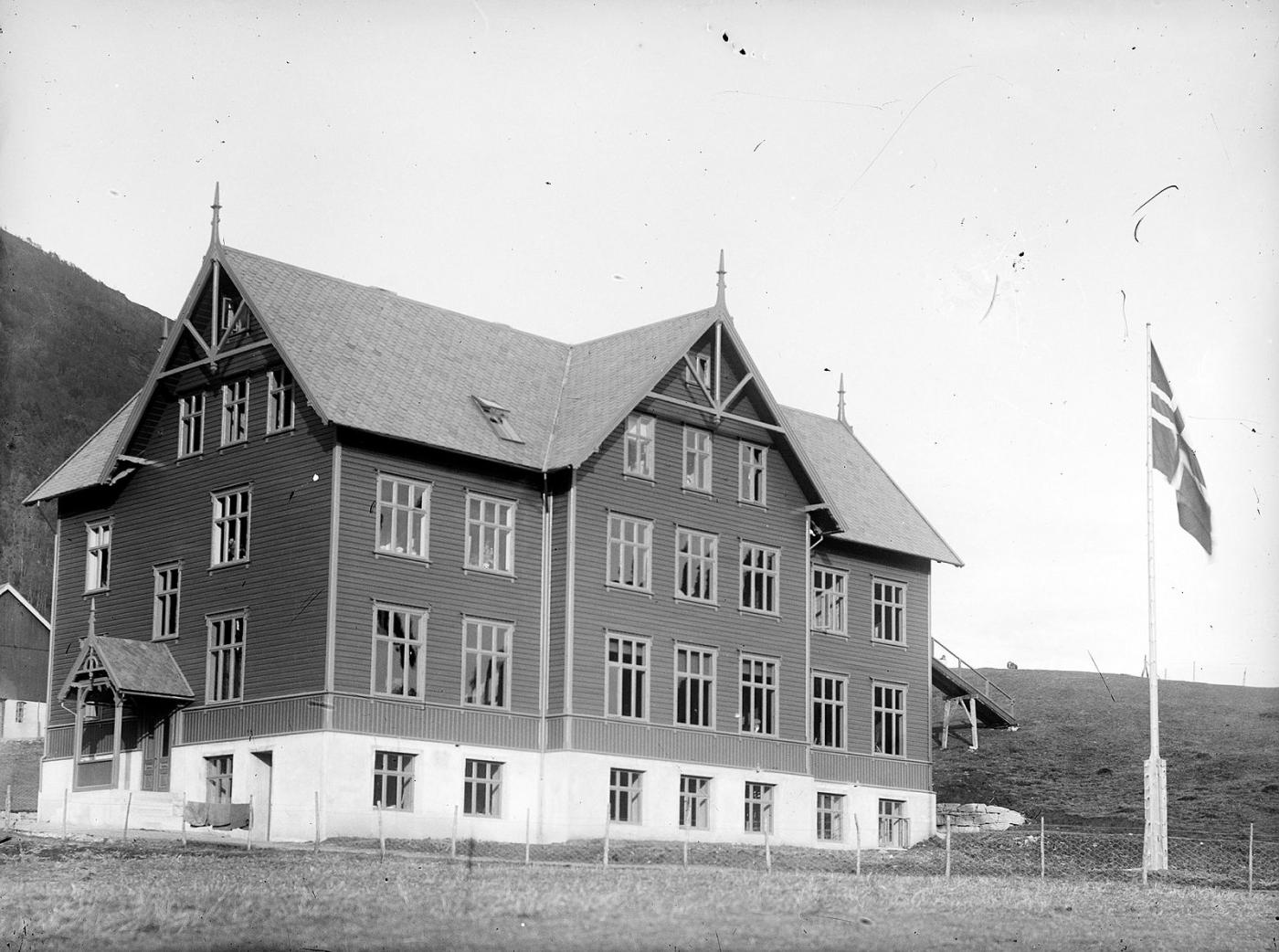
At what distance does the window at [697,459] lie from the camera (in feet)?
165

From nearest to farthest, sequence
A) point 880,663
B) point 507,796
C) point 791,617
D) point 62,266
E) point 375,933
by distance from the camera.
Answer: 1. point 375,933
2. point 507,796
3. point 791,617
4. point 880,663
5. point 62,266

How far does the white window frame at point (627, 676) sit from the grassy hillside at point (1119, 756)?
17594mm

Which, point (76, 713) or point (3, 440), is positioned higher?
point (3, 440)

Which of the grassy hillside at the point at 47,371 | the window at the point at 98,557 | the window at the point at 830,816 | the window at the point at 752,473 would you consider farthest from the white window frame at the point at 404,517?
the grassy hillside at the point at 47,371

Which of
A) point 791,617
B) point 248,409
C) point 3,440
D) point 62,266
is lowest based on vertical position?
point 791,617

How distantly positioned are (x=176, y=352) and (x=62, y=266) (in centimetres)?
13237

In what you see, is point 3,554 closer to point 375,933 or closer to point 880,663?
point 880,663

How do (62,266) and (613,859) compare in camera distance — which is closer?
(613,859)

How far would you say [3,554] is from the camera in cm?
14288

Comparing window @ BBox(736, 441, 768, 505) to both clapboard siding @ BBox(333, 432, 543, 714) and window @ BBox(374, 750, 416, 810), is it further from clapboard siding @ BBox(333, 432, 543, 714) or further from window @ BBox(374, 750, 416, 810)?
window @ BBox(374, 750, 416, 810)

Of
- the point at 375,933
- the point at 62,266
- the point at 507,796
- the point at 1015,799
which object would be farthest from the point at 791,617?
the point at 62,266

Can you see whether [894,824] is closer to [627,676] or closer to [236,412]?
[627,676]

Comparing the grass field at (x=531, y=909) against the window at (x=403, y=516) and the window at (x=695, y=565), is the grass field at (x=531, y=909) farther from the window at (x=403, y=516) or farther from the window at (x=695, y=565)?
the window at (x=695, y=565)

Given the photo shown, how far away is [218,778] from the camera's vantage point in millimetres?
45094
